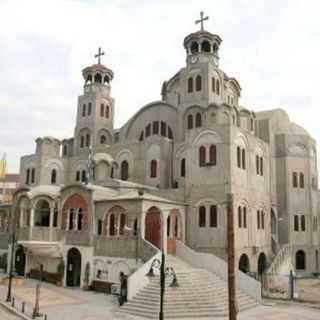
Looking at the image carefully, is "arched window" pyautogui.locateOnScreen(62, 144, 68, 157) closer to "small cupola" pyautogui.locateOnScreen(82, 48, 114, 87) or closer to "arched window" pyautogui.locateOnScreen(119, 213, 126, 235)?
"small cupola" pyautogui.locateOnScreen(82, 48, 114, 87)

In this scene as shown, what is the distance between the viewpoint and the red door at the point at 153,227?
29.5 m

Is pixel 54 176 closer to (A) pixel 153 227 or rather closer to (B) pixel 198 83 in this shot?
(A) pixel 153 227

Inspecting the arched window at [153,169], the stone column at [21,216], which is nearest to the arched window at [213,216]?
the arched window at [153,169]

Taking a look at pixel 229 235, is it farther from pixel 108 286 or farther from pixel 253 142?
pixel 253 142

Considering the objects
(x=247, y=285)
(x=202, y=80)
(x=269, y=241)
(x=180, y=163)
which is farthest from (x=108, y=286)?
(x=202, y=80)

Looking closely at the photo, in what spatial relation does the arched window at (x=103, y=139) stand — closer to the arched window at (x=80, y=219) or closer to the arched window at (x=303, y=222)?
the arched window at (x=80, y=219)

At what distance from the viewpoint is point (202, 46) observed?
38.8 meters

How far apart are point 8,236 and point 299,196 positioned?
27699 millimetres

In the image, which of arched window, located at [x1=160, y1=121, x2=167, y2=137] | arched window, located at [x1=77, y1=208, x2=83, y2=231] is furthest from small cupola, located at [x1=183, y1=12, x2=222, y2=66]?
arched window, located at [x1=77, y1=208, x2=83, y2=231]

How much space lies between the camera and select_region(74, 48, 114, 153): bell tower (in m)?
46.4

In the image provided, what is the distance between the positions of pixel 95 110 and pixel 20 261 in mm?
18915

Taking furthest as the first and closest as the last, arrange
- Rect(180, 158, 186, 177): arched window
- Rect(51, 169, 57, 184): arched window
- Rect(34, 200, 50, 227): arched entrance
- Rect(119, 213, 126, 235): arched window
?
1. Rect(51, 169, 57, 184): arched window
2. Rect(180, 158, 186, 177): arched window
3. Rect(34, 200, 50, 227): arched entrance
4. Rect(119, 213, 126, 235): arched window

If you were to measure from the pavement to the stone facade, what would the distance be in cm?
279

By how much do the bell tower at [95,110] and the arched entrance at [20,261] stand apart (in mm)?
14559
